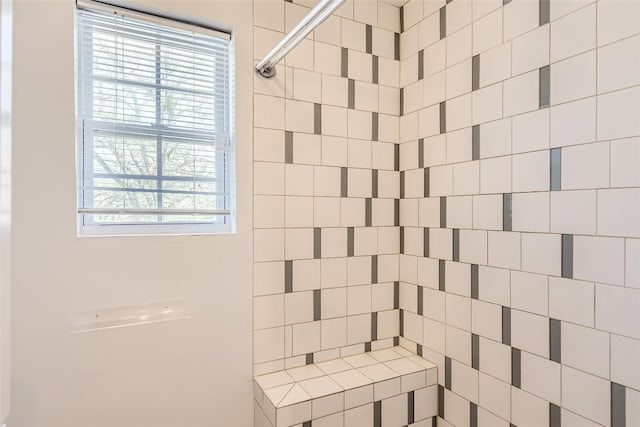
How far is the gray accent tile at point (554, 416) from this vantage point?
3.64ft

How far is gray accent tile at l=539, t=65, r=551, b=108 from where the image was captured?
1.12 metres

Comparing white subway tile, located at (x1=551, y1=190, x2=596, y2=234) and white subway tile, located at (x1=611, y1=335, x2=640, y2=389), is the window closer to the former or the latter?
white subway tile, located at (x1=551, y1=190, x2=596, y2=234)

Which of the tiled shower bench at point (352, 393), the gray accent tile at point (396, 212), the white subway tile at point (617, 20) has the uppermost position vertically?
the white subway tile at point (617, 20)

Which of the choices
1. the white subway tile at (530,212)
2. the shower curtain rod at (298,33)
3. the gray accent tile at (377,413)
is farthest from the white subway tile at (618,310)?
the shower curtain rod at (298,33)

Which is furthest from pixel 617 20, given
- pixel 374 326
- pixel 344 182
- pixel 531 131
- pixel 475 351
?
pixel 374 326

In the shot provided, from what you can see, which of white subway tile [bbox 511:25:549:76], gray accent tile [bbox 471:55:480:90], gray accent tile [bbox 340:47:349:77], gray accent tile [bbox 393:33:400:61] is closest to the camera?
white subway tile [bbox 511:25:549:76]

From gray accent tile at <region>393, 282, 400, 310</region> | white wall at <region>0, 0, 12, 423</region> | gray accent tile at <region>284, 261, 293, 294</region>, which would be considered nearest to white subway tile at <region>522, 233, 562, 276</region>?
gray accent tile at <region>393, 282, 400, 310</region>

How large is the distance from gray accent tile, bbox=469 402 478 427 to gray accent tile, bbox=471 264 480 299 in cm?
40

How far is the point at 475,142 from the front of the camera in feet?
4.45

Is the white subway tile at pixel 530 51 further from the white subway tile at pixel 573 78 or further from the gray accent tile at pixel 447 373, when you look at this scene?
the gray accent tile at pixel 447 373

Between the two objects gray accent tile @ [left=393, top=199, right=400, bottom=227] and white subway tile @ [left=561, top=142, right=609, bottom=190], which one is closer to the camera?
white subway tile @ [left=561, top=142, right=609, bottom=190]

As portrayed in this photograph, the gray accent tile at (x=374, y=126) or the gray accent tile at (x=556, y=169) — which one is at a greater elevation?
the gray accent tile at (x=374, y=126)

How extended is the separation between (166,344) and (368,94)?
1282 millimetres

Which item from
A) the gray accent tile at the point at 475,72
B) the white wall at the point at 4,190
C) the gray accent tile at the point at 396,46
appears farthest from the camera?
the gray accent tile at the point at 396,46
